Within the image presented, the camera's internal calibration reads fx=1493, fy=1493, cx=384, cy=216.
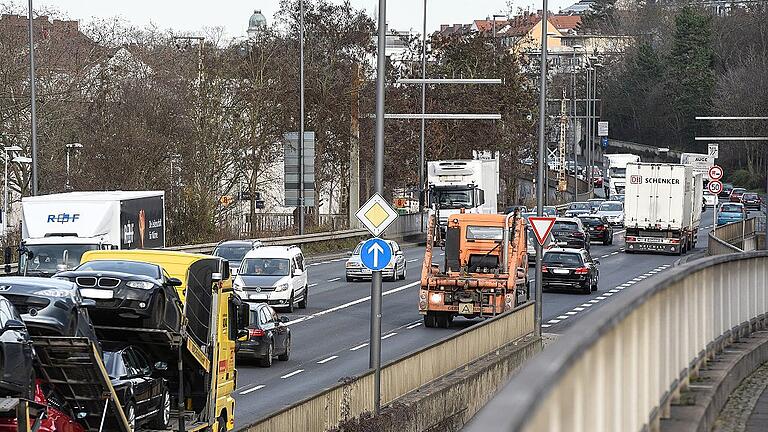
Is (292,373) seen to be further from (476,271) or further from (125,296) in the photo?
(125,296)

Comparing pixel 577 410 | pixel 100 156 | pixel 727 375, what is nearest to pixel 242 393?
pixel 727 375

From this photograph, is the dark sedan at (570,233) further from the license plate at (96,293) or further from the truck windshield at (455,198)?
the license plate at (96,293)

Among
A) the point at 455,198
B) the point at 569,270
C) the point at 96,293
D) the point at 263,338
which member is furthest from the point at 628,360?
the point at 455,198

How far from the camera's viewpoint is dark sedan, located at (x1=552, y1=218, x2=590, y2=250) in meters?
59.2

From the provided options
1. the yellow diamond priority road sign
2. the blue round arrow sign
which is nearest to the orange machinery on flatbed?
the yellow diamond priority road sign

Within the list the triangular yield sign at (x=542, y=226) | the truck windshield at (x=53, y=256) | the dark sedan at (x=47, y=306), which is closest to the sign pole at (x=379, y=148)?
the triangular yield sign at (x=542, y=226)

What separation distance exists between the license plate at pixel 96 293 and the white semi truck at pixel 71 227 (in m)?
16.5

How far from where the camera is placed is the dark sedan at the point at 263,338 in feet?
98.2

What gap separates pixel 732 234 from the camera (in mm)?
66562

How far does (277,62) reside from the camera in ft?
246

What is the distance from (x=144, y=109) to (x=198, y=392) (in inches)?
1948

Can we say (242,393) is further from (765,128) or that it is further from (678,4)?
(678,4)

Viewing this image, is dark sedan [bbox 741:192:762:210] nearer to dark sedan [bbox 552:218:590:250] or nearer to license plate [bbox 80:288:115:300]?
dark sedan [bbox 552:218:590:250]

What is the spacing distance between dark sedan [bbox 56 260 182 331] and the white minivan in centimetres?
2276
